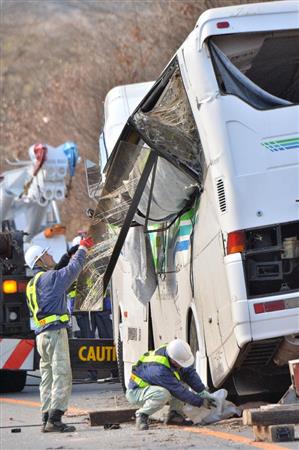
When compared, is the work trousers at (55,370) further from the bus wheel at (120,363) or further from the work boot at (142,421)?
the bus wheel at (120,363)

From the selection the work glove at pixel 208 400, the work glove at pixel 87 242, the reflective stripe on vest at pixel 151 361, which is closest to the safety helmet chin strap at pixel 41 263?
the work glove at pixel 87 242

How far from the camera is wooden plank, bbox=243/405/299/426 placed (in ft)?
34.9

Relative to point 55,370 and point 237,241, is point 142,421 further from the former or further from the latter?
point 237,241

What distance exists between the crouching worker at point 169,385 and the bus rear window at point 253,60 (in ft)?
6.88

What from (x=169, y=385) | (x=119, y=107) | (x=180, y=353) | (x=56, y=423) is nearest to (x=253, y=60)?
(x=180, y=353)

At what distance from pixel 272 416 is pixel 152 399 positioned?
1.47 metres

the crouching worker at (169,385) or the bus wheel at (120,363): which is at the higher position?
the bus wheel at (120,363)

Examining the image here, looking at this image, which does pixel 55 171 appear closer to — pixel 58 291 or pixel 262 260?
pixel 58 291

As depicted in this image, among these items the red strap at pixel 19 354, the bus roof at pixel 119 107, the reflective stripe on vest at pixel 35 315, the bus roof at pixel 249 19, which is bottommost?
the red strap at pixel 19 354

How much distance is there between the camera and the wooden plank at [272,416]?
1065cm

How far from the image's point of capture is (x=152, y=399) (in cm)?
1186

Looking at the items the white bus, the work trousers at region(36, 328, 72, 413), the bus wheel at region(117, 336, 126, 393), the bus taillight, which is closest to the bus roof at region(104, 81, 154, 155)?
the bus wheel at region(117, 336, 126, 393)

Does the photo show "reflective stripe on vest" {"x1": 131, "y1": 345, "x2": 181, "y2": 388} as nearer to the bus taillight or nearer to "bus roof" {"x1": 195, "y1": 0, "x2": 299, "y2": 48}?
the bus taillight

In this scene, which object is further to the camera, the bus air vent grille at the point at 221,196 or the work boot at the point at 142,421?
the work boot at the point at 142,421
